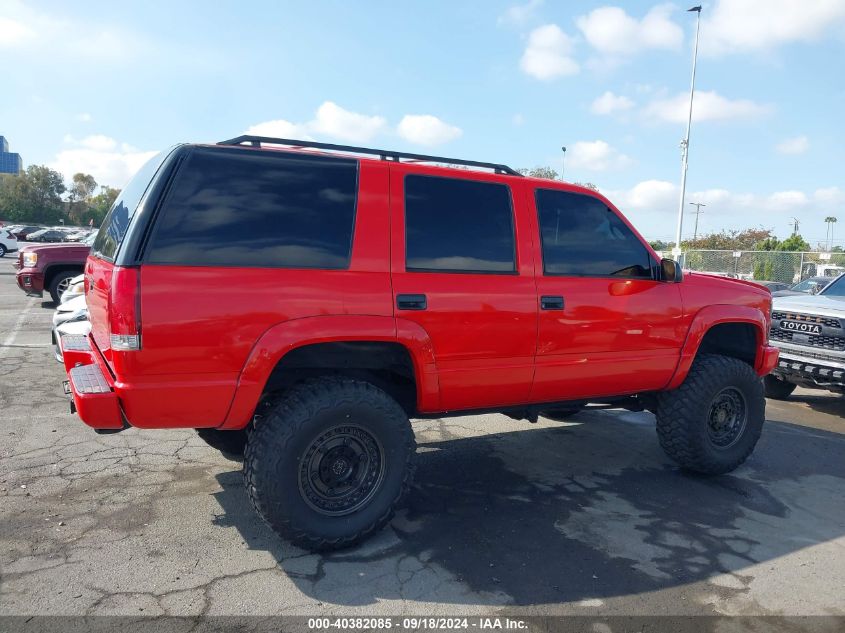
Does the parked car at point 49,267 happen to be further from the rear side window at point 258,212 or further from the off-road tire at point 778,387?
the off-road tire at point 778,387

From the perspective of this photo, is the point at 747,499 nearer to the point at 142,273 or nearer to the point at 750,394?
the point at 750,394

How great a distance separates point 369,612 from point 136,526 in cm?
158

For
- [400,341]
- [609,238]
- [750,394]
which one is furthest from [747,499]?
[400,341]

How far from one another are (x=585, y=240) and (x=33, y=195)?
83.0 m

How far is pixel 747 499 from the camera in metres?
4.43

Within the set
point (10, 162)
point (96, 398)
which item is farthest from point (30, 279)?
point (10, 162)

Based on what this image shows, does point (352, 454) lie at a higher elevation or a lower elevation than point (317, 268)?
lower

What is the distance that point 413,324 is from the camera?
353cm

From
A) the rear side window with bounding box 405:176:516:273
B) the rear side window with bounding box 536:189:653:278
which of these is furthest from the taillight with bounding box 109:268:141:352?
the rear side window with bounding box 536:189:653:278

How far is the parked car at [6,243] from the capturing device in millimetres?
32469

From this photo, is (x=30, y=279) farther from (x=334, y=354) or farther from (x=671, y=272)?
(x=671, y=272)

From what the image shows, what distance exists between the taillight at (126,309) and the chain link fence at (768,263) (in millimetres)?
21718

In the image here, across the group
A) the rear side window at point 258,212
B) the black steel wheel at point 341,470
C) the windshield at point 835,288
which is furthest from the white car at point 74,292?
the windshield at point 835,288

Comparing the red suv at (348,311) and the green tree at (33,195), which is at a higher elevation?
the green tree at (33,195)
